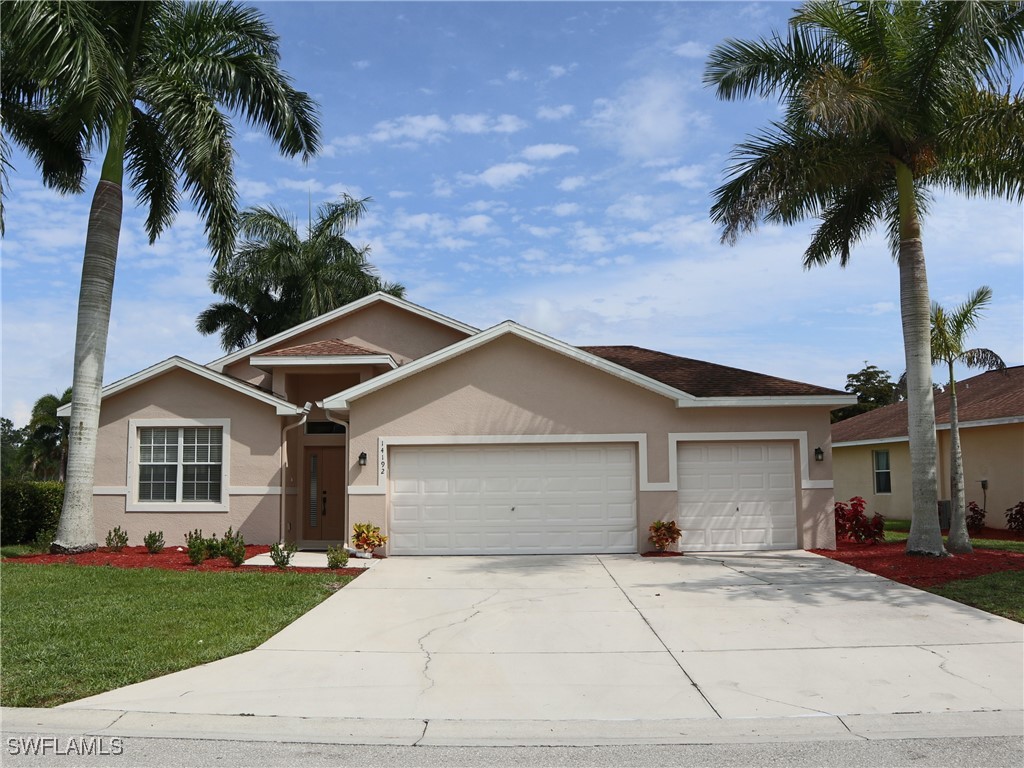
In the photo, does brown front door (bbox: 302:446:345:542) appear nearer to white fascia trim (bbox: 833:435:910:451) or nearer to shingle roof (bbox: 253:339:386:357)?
shingle roof (bbox: 253:339:386:357)

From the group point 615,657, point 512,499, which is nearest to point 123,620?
point 615,657

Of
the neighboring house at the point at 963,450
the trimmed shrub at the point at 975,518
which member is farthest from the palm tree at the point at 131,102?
the trimmed shrub at the point at 975,518

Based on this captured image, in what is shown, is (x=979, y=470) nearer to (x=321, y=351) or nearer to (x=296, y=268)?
(x=321, y=351)

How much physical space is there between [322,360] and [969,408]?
17.2 metres

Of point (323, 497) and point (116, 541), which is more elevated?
point (323, 497)

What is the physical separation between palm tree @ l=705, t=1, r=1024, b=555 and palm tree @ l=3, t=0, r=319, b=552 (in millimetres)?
9172

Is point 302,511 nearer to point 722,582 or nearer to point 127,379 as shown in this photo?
point 127,379

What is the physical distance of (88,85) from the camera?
13461mm

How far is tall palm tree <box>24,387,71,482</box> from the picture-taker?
148 feet

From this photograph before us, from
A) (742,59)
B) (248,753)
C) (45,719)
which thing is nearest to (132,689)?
(45,719)

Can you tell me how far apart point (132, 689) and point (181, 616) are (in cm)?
268

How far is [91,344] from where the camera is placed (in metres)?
14.9

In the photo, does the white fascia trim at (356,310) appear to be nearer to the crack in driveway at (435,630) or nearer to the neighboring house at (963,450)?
the crack in driveway at (435,630)

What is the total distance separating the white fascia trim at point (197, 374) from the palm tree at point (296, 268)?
1751cm
